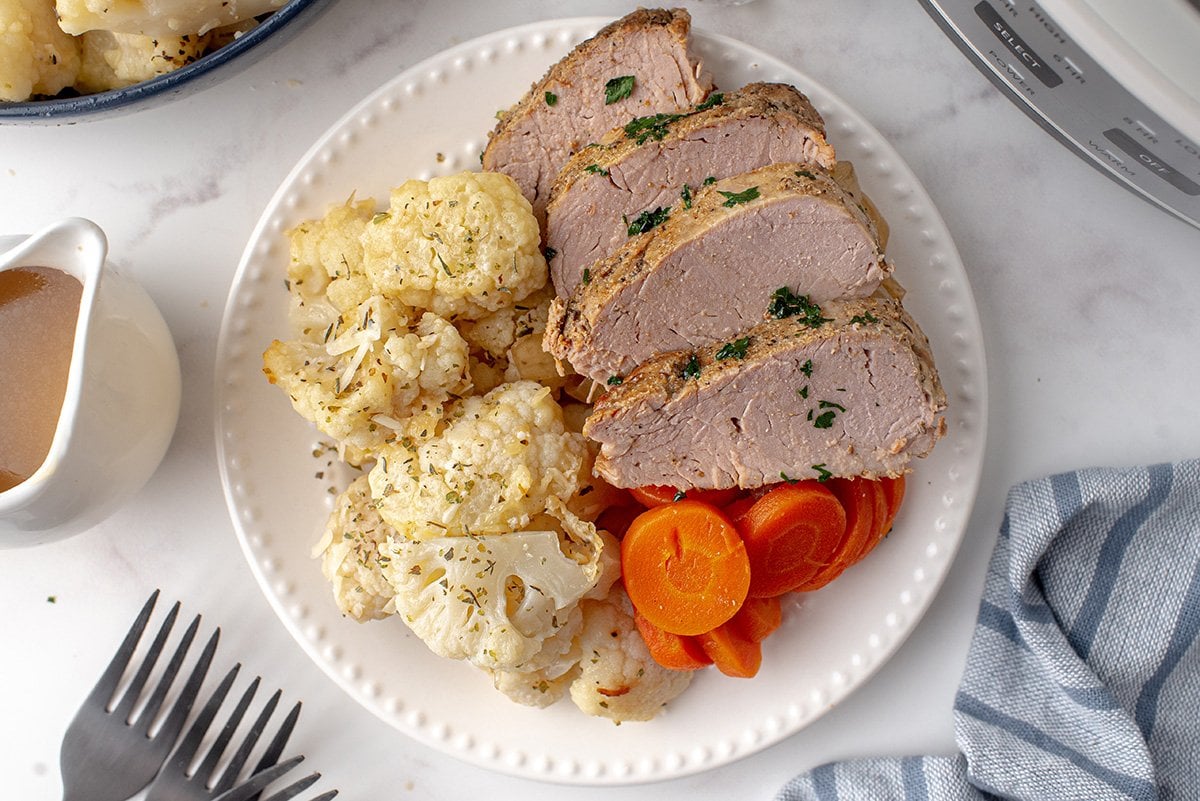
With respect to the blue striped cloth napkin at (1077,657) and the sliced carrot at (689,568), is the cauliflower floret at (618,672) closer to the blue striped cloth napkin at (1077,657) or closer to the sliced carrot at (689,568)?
the sliced carrot at (689,568)

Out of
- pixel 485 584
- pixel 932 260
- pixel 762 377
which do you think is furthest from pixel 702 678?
pixel 932 260

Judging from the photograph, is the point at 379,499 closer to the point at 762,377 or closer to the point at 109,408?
the point at 109,408

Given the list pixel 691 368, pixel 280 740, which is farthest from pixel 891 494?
pixel 280 740

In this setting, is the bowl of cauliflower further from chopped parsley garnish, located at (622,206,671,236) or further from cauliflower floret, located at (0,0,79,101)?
chopped parsley garnish, located at (622,206,671,236)

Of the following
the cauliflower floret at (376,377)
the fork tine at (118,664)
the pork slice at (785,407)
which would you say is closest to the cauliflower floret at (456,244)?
the cauliflower floret at (376,377)

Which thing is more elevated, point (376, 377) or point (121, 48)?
point (121, 48)

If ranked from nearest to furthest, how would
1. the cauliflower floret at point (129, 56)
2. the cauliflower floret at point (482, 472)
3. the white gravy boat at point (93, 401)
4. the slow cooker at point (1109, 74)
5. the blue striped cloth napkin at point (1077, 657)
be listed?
the slow cooker at point (1109, 74) < the white gravy boat at point (93, 401) < the cauliflower floret at point (482, 472) < the cauliflower floret at point (129, 56) < the blue striped cloth napkin at point (1077, 657)

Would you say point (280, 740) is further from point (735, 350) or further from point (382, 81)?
point (382, 81)
